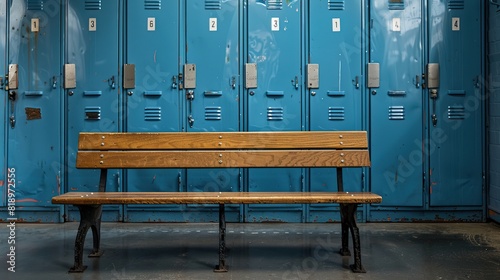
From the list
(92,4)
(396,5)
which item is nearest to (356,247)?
(396,5)

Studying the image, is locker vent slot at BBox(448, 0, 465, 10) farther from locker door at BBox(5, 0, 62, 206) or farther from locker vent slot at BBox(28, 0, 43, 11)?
locker vent slot at BBox(28, 0, 43, 11)

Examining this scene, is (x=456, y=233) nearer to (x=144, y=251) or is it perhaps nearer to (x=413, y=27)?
(x=413, y=27)

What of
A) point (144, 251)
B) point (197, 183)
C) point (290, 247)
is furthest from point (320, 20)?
point (144, 251)

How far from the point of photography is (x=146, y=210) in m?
5.05

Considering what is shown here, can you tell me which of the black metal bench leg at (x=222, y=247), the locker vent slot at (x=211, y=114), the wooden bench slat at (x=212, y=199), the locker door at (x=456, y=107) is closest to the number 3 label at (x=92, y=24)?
the locker vent slot at (x=211, y=114)

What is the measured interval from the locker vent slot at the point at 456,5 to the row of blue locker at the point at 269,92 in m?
0.01

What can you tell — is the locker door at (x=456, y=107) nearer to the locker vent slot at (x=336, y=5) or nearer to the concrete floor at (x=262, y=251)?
the concrete floor at (x=262, y=251)

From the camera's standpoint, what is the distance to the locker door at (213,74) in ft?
16.6

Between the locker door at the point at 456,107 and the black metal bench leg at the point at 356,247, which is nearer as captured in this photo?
the black metal bench leg at the point at 356,247

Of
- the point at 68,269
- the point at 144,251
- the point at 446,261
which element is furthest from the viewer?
the point at 144,251

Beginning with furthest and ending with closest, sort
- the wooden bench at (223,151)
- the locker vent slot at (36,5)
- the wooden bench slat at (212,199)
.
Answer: the locker vent slot at (36,5) → the wooden bench at (223,151) → the wooden bench slat at (212,199)

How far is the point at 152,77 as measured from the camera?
5.09 meters

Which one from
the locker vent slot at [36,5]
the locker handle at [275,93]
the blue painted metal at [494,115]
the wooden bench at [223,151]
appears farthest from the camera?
the locker vent slot at [36,5]

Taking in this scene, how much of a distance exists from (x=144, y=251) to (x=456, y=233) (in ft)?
9.54
